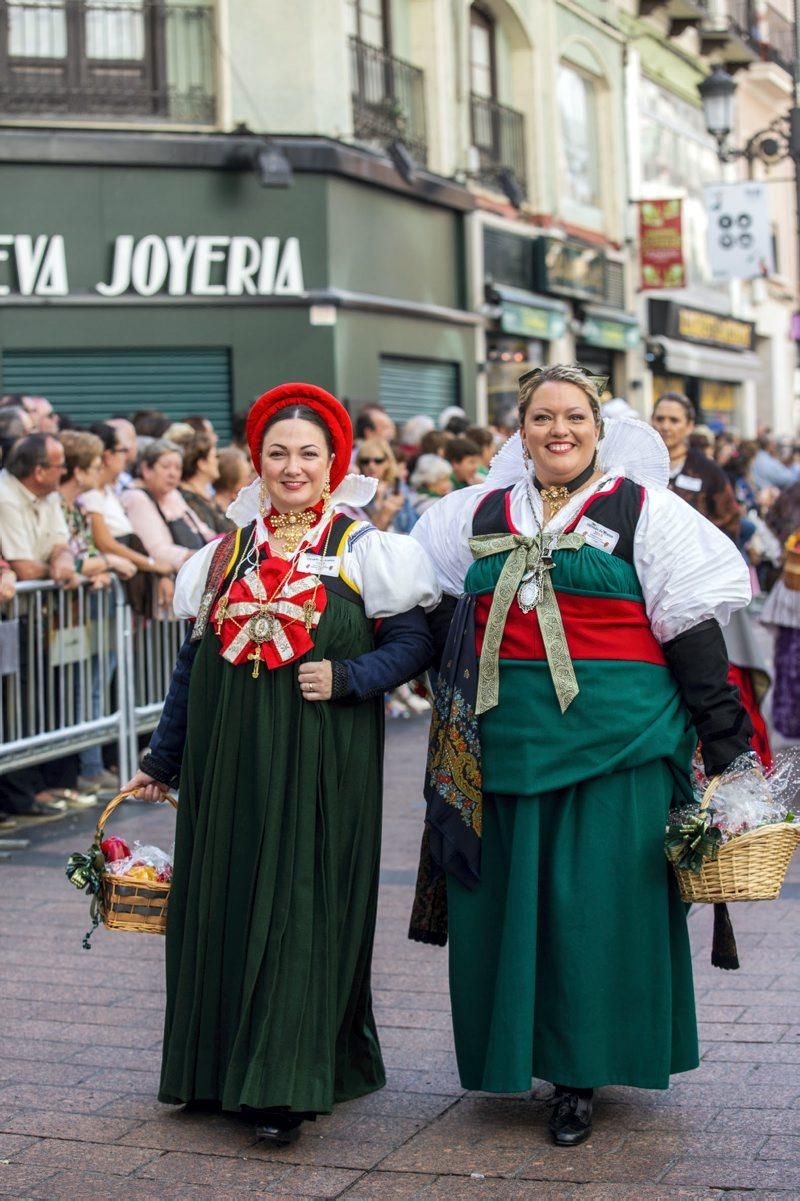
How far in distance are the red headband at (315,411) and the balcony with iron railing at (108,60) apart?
43.2 feet

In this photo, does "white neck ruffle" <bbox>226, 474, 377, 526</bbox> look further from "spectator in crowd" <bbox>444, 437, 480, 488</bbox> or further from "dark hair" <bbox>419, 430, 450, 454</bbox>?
"dark hair" <bbox>419, 430, 450, 454</bbox>

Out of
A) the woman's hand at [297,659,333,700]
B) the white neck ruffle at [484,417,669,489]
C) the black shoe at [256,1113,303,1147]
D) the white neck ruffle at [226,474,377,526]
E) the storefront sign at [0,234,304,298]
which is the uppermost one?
the storefront sign at [0,234,304,298]

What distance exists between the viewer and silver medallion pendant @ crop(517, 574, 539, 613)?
4672mm

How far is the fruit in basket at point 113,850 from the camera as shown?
493 cm

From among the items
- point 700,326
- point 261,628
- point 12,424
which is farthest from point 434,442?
point 700,326

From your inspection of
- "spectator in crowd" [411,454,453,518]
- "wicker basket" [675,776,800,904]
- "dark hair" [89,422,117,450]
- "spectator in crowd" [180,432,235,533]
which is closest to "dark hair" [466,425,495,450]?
"spectator in crowd" [411,454,453,518]

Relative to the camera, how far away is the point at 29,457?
9016 mm

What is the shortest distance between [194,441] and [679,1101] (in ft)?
21.6

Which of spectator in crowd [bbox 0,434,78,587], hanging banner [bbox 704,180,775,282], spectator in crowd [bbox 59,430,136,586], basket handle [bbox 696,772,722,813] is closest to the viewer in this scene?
basket handle [bbox 696,772,722,813]

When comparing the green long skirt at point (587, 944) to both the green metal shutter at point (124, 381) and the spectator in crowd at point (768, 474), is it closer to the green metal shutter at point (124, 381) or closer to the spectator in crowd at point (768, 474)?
the green metal shutter at point (124, 381)

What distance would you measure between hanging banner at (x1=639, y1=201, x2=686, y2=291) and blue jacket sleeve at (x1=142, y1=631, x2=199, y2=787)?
24492mm

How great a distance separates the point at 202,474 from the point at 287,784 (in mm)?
6370

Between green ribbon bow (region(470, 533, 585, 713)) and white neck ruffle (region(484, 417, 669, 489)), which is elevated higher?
white neck ruffle (region(484, 417, 669, 489))

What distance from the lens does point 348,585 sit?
4805 millimetres
